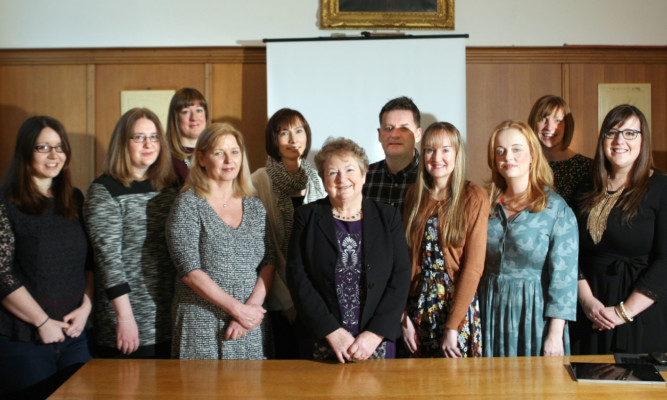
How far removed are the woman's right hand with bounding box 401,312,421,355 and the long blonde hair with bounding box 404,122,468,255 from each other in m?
0.25

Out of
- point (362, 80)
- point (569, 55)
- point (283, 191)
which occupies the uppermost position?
point (569, 55)

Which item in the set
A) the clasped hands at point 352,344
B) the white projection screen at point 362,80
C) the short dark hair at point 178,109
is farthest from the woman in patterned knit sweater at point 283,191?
the white projection screen at point 362,80

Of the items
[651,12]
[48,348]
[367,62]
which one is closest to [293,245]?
[48,348]

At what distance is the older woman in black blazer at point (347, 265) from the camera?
6.96ft

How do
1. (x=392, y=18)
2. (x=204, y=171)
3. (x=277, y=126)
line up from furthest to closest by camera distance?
(x=392, y=18), (x=277, y=126), (x=204, y=171)

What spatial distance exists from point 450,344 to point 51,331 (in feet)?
4.95

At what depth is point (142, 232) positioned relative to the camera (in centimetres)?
236

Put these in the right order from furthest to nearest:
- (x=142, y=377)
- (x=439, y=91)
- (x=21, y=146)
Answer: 1. (x=439, y=91)
2. (x=21, y=146)
3. (x=142, y=377)

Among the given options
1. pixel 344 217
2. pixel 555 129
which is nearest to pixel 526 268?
pixel 344 217

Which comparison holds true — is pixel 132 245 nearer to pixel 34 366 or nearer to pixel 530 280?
pixel 34 366

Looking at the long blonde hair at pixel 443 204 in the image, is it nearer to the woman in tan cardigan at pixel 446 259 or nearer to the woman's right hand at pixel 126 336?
the woman in tan cardigan at pixel 446 259

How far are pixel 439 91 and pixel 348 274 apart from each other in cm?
255

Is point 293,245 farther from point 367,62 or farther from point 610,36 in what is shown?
point 610,36

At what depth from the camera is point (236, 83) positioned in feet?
15.2
